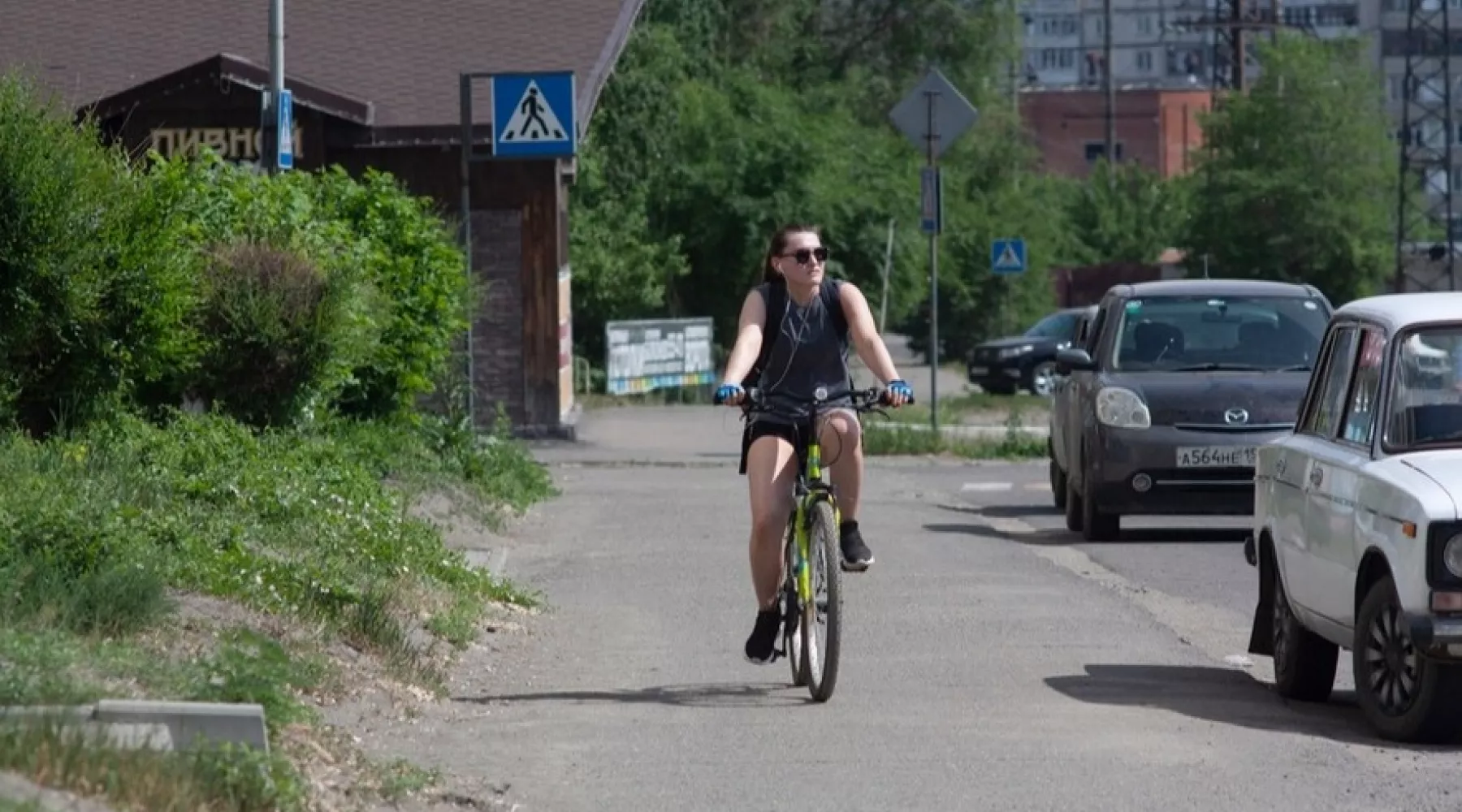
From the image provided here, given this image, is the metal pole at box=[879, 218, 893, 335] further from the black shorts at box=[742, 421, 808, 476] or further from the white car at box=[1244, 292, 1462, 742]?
the black shorts at box=[742, 421, 808, 476]

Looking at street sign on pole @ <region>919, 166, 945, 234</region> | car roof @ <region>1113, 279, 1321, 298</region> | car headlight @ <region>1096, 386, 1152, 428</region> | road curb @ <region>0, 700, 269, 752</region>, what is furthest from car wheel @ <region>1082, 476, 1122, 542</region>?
street sign on pole @ <region>919, 166, 945, 234</region>

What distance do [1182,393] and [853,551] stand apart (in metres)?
7.65

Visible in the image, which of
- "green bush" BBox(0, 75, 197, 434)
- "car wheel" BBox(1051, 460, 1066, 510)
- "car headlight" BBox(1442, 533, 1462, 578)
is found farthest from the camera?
"car wheel" BBox(1051, 460, 1066, 510)

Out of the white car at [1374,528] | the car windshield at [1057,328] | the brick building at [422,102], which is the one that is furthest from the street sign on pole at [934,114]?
the white car at [1374,528]

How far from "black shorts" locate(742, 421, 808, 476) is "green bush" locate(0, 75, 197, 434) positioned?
A: 411 cm

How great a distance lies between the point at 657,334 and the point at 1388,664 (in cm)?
2860

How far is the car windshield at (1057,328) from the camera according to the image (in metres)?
45.8

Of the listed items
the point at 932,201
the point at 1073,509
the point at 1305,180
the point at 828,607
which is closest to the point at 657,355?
the point at 932,201

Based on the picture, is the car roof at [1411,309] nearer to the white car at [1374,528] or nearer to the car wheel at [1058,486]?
the white car at [1374,528]

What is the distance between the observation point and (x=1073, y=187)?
92562 mm

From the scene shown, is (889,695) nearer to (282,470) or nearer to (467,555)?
(282,470)

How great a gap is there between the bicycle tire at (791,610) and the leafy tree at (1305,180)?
188ft

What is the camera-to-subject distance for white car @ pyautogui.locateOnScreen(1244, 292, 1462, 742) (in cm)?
809

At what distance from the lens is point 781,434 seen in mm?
9602
